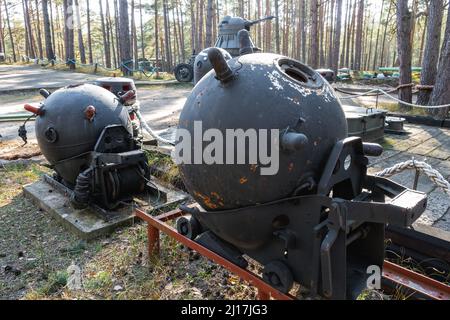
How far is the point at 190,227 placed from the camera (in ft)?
9.09

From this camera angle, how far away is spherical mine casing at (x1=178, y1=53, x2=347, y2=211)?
2135mm

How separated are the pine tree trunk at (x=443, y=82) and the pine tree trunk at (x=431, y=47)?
0.92 metres

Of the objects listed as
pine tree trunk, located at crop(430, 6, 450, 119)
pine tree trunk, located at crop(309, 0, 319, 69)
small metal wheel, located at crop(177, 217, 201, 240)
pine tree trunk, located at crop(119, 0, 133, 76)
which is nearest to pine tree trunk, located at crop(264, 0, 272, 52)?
pine tree trunk, located at crop(119, 0, 133, 76)

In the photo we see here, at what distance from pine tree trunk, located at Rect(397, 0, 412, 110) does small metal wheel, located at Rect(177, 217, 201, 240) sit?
9579mm

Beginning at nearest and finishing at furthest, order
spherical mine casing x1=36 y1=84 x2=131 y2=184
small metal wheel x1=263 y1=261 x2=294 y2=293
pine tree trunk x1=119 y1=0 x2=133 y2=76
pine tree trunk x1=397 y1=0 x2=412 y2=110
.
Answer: small metal wheel x1=263 y1=261 x2=294 y2=293
spherical mine casing x1=36 y1=84 x2=131 y2=184
pine tree trunk x1=397 y1=0 x2=412 y2=110
pine tree trunk x1=119 y1=0 x2=133 y2=76

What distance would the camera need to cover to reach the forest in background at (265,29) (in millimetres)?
10609

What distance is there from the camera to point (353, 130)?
21.7 feet

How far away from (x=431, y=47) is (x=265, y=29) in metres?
29.2

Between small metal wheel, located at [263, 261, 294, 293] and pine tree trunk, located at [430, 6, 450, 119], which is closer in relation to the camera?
small metal wheel, located at [263, 261, 294, 293]

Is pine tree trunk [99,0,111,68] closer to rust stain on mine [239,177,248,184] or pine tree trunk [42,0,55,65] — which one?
pine tree trunk [42,0,55,65]

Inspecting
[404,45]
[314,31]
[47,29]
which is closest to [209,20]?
[314,31]

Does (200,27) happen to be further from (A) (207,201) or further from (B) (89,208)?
(A) (207,201)

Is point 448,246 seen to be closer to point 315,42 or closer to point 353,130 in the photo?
point 353,130

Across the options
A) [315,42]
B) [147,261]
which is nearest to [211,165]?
[147,261]
